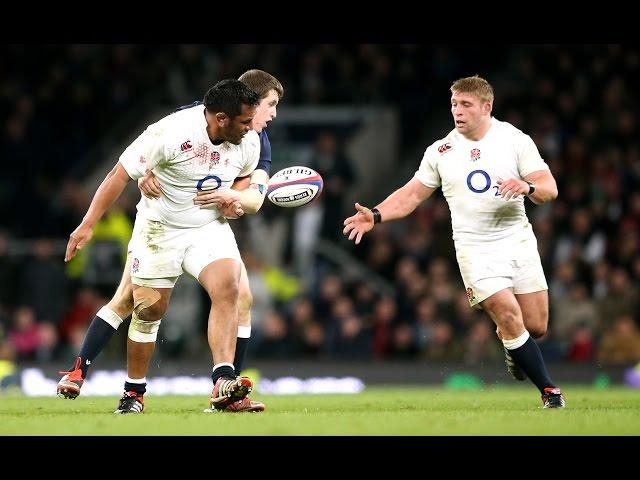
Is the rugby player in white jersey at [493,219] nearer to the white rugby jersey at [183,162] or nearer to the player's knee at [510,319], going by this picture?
the player's knee at [510,319]

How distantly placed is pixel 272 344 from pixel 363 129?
5.61 m

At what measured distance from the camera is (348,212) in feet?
66.7

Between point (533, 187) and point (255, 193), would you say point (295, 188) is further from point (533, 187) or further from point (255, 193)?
point (533, 187)

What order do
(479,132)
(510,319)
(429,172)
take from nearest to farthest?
1. (510,319)
2. (479,132)
3. (429,172)

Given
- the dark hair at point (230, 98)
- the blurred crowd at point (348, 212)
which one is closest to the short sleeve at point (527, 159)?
the dark hair at point (230, 98)

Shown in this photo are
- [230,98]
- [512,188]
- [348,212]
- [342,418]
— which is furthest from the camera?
[348,212]

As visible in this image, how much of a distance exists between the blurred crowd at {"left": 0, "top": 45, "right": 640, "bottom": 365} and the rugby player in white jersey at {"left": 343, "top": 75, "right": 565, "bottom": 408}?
627cm

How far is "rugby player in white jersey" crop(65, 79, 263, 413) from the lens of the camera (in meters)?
9.30

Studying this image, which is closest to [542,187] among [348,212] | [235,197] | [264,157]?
[264,157]

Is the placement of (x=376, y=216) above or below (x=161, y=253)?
above

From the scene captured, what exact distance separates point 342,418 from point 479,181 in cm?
245

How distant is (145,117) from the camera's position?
22578 millimetres

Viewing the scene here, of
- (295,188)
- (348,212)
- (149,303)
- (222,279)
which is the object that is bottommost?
(149,303)

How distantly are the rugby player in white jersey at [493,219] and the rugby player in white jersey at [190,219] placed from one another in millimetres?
1191
